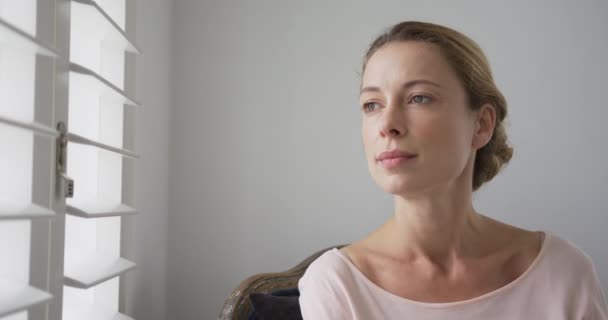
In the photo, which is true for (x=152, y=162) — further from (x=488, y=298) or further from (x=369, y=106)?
(x=488, y=298)

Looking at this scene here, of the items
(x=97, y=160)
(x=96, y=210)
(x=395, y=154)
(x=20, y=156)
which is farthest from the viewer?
(x=97, y=160)

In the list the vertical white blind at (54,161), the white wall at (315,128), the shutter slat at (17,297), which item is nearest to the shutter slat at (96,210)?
the vertical white blind at (54,161)

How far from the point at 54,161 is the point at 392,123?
68 cm

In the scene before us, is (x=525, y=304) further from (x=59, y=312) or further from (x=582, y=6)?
(x=582, y=6)

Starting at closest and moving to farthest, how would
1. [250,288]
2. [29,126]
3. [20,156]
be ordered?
1. [29,126]
2. [20,156]
3. [250,288]

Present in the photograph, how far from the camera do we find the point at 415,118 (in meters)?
1.31

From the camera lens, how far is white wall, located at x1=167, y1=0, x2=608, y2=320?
2.82 meters

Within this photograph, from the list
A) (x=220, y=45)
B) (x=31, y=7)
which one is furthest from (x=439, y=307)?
(x=220, y=45)

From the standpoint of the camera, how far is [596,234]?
289 cm

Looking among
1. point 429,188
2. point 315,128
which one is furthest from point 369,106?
point 315,128

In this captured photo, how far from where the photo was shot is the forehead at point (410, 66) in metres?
1.34

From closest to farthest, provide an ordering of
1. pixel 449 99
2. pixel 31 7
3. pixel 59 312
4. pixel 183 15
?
1. pixel 31 7
2. pixel 59 312
3. pixel 449 99
4. pixel 183 15

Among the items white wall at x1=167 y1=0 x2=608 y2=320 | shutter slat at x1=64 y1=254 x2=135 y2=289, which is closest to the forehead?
shutter slat at x1=64 y1=254 x2=135 y2=289

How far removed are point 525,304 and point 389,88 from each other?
0.56 metres
